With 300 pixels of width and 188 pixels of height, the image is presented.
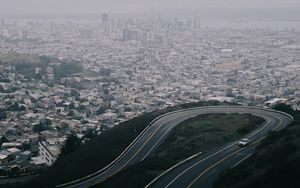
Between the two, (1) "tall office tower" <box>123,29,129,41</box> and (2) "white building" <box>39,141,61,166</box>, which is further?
(1) "tall office tower" <box>123,29,129,41</box>

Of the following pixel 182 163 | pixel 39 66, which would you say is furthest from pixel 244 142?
pixel 39 66

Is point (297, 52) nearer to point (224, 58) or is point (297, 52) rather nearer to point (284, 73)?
point (224, 58)

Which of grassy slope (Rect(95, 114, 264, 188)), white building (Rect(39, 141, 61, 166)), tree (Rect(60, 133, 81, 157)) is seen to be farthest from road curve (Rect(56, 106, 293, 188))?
white building (Rect(39, 141, 61, 166))

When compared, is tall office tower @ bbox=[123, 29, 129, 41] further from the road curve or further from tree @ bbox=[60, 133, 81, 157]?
tree @ bbox=[60, 133, 81, 157]

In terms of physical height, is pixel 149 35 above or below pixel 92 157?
below

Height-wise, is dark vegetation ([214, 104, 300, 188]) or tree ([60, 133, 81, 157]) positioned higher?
dark vegetation ([214, 104, 300, 188])

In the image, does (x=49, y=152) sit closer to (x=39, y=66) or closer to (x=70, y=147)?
(x=70, y=147)

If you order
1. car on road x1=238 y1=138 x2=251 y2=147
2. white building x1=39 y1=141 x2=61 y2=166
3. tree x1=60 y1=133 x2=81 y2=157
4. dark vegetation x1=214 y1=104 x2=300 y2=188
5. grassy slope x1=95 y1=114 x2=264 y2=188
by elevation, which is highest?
dark vegetation x1=214 y1=104 x2=300 y2=188
